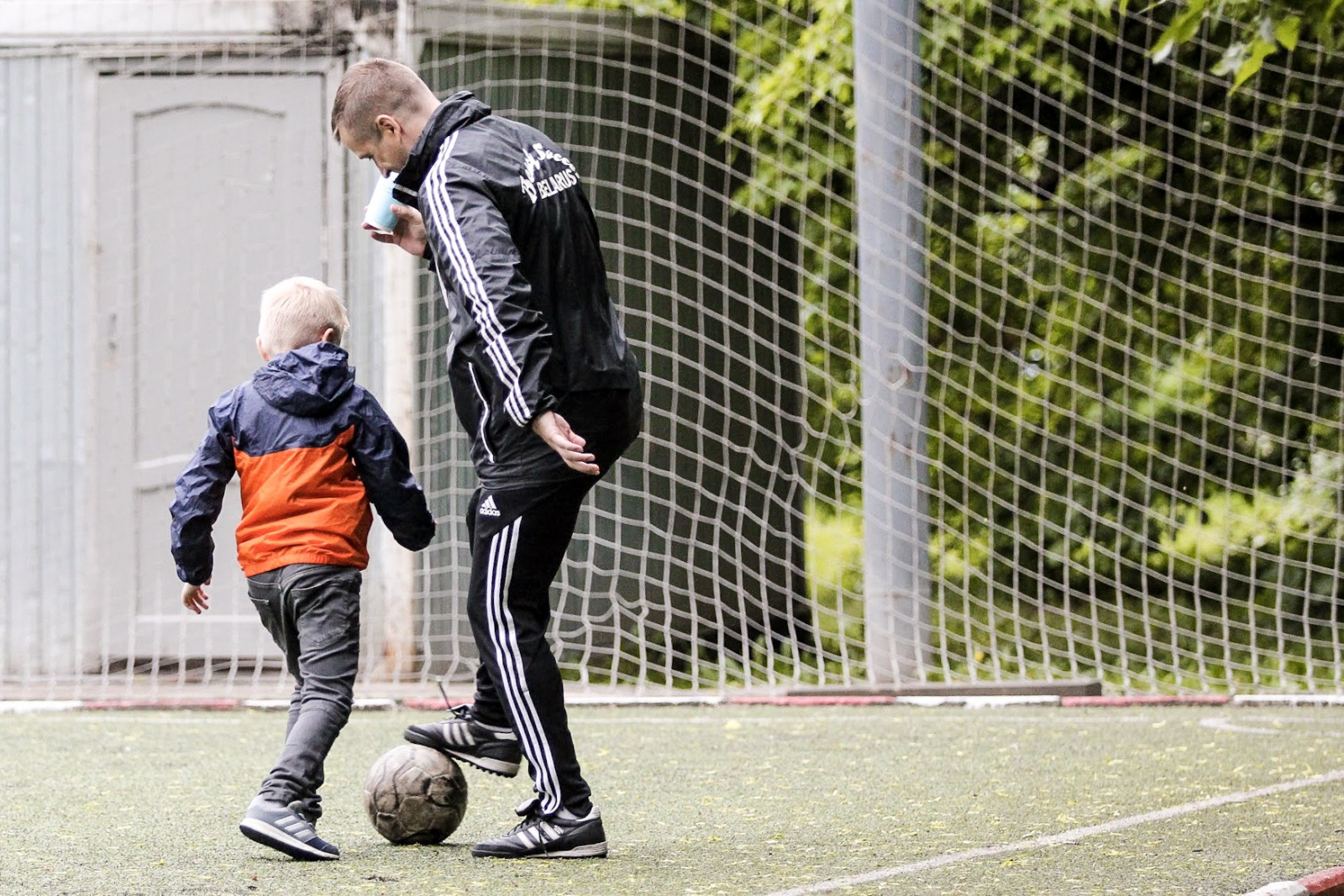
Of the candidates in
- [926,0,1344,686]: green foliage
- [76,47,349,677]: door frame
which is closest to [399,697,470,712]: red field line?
[76,47,349,677]: door frame

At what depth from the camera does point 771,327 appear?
1075 centimetres

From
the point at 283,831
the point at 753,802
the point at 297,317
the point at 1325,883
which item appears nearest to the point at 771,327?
the point at 753,802

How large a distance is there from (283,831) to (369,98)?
1.64 m

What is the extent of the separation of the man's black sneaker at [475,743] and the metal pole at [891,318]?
428 centimetres

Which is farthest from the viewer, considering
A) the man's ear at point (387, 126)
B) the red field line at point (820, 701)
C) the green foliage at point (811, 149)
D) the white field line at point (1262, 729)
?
the green foliage at point (811, 149)

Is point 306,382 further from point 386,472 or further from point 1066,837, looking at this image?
point 1066,837

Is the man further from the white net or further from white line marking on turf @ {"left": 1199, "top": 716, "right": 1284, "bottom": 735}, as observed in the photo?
the white net

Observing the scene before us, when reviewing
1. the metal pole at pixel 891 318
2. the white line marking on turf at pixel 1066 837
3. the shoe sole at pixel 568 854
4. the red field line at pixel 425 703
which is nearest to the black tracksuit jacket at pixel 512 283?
the shoe sole at pixel 568 854

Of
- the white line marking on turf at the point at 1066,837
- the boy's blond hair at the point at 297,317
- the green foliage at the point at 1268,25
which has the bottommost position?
the white line marking on turf at the point at 1066,837

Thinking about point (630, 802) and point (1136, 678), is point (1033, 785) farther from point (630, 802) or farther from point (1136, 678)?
point (1136, 678)

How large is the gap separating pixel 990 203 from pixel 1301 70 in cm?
184

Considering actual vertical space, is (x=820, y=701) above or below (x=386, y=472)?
below

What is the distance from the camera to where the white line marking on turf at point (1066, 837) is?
4008mm

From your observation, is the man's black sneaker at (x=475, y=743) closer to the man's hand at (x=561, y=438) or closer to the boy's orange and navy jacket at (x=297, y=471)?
the boy's orange and navy jacket at (x=297, y=471)
